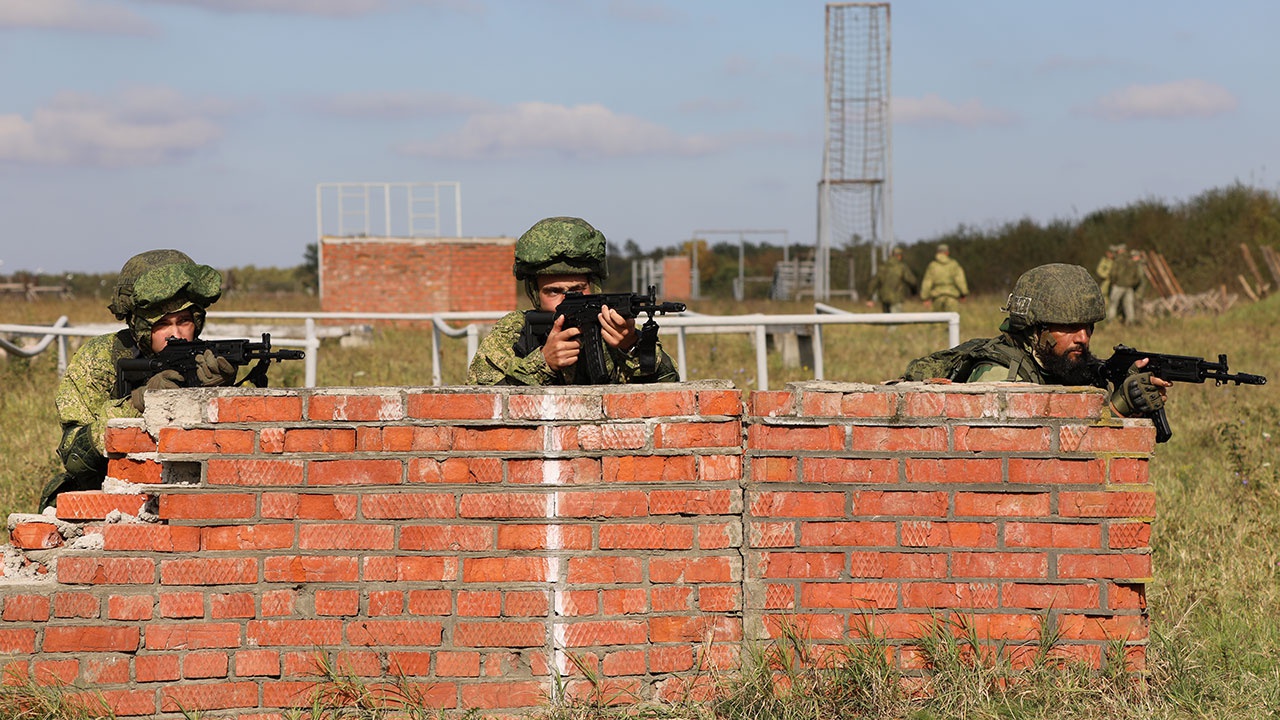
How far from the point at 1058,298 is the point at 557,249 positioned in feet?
6.10

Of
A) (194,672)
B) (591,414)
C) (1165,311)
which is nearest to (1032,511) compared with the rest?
(591,414)

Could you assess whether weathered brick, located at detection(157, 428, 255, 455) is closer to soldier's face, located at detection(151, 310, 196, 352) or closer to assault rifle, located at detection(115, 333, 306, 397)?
assault rifle, located at detection(115, 333, 306, 397)

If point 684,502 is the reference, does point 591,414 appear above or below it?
above

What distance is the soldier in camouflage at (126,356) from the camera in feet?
13.2

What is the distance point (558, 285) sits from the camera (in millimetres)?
4133

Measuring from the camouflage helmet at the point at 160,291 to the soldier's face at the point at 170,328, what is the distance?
18 mm

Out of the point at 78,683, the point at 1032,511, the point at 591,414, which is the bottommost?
the point at 78,683

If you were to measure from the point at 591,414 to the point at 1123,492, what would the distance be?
1578mm

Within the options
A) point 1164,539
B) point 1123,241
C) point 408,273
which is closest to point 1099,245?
point 1123,241

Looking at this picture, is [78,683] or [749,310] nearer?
[78,683]

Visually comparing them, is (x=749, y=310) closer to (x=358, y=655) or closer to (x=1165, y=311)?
(x=1165, y=311)

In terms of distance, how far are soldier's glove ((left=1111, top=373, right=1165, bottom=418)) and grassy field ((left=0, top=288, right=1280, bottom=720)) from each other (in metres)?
0.76

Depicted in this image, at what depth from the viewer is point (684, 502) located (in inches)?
132

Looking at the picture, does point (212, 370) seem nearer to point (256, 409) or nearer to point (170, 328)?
point (170, 328)
